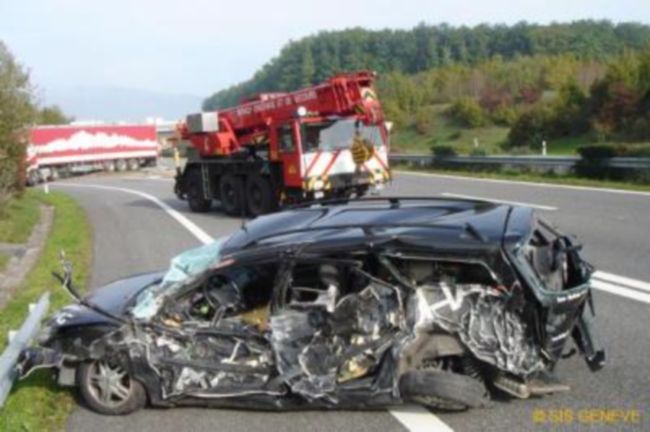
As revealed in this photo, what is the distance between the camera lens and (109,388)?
5598 mm

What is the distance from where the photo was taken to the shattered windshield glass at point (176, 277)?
220 inches

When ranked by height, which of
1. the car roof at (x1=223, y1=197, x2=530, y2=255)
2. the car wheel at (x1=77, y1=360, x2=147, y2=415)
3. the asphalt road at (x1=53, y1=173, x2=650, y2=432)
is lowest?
the asphalt road at (x1=53, y1=173, x2=650, y2=432)

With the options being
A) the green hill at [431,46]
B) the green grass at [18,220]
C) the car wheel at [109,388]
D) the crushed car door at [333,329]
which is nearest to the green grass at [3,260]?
the green grass at [18,220]

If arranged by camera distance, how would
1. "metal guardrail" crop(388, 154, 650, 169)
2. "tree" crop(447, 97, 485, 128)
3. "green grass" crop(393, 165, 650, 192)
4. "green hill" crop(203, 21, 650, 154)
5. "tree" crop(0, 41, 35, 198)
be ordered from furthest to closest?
1. "tree" crop(447, 97, 485, 128)
2. "green hill" crop(203, 21, 650, 154)
3. "tree" crop(0, 41, 35, 198)
4. "metal guardrail" crop(388, 154, 650, 169)
5. "green grass" crop(393, 165, 650, 192)

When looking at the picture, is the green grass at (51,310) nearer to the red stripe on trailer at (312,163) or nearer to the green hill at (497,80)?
the red stripe on trailer at (312,163)

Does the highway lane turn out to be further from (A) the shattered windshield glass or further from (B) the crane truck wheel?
(B) the crane truck wheel

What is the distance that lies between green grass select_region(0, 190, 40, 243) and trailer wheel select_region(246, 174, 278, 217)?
4806 millimetres

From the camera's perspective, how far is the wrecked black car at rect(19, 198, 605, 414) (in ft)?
16.4

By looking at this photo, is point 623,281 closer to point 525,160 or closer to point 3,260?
point 3,260

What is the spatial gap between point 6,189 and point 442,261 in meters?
17.0

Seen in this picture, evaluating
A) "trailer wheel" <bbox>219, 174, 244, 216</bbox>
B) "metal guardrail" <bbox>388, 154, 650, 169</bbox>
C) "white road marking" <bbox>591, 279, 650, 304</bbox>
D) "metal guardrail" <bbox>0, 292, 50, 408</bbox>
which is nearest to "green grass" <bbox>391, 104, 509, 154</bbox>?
"metal guardrail" <bbox>388, 154, 650, 169</bbox>

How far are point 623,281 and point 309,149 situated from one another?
885 cm

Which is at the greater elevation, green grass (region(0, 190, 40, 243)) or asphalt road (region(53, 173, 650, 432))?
asphalt road (region(53, 173, 650, 432))

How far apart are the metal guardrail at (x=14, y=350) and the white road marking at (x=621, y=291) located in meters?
5.44
